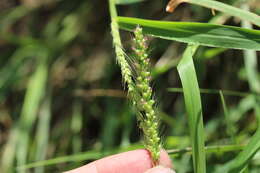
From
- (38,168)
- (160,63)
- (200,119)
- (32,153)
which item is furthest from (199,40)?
(32,153)

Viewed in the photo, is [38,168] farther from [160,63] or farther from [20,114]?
[160,63]

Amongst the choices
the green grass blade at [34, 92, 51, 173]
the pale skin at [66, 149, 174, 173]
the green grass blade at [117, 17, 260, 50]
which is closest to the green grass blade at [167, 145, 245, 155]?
the pale skin at [66, 149, 174, 173]

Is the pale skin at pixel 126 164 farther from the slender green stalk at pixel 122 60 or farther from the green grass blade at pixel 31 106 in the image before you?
the green grass blade at pixel 31 106

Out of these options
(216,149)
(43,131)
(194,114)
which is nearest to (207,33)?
(194,114)

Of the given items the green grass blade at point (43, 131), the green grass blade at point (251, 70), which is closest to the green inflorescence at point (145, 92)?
the green grass blade at point (251, 70)

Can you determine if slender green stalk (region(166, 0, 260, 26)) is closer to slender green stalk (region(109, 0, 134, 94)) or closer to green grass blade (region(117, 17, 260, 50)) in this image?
green grass blade (region(117, 17, 260, 50))

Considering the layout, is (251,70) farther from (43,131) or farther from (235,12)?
(43,131)
